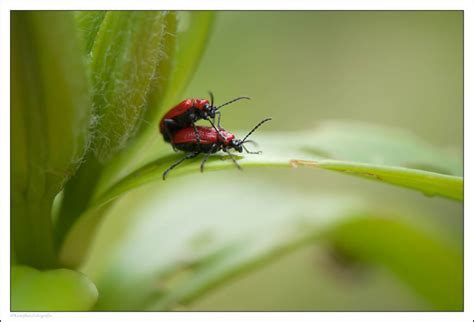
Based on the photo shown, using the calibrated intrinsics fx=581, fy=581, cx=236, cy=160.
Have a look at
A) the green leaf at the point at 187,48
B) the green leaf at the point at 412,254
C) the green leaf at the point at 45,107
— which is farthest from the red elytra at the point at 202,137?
the green leaf at the point at 412,254

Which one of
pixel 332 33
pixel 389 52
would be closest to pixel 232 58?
pixel 332 33

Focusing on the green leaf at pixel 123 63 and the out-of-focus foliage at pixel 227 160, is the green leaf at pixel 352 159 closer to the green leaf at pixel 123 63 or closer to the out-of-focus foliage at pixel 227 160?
the out-of-focus foliage at pixel 227 160

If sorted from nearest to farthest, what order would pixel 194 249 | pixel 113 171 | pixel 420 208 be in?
pixel 113 171 → pixel 194 249 → pixel 420 208

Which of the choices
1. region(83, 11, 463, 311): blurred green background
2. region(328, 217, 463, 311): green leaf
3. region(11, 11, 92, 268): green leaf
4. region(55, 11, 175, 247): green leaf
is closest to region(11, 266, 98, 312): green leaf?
region(11, 11, 92, 268): green leaf

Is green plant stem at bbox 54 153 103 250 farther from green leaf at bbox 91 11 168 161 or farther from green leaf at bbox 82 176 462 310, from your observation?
green leaf at bbox 82 176 462 310

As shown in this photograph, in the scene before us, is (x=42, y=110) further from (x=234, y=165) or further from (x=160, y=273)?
(x=160, y=273)
